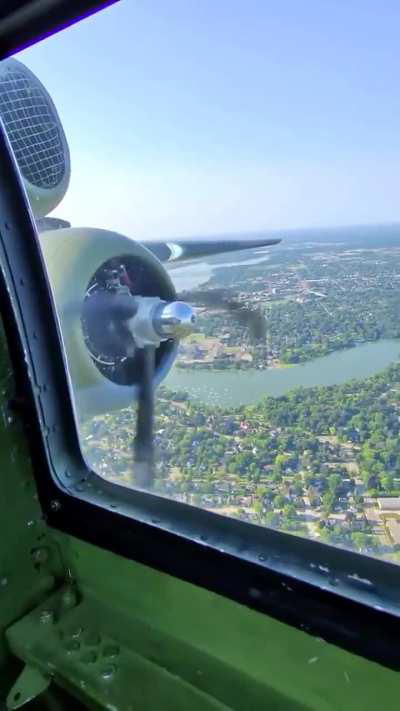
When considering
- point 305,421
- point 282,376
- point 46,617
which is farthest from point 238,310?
point 46,617

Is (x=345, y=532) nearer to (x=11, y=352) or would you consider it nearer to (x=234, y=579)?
(x=234, y=579)

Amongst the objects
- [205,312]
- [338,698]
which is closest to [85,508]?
[205,312]

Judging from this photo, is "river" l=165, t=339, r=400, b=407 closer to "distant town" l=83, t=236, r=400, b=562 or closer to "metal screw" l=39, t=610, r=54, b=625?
"distant town" l=83, t=236, r=400, b=562

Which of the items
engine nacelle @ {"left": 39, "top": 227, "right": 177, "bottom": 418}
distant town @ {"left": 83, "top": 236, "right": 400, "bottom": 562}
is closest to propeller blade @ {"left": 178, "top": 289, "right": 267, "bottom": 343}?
distant town @ {"left": 83, "top": 236, "right": 400, "bottom": 562}

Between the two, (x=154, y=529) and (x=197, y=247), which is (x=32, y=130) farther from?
(x=154, y=529)

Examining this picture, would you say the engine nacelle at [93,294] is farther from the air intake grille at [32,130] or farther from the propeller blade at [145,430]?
the air intake grille at [32,130]

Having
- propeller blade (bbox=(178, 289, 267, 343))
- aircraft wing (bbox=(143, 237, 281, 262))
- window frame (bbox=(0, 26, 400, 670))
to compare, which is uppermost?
aircraft wing (bbox=(143, 237, 281, 262))
